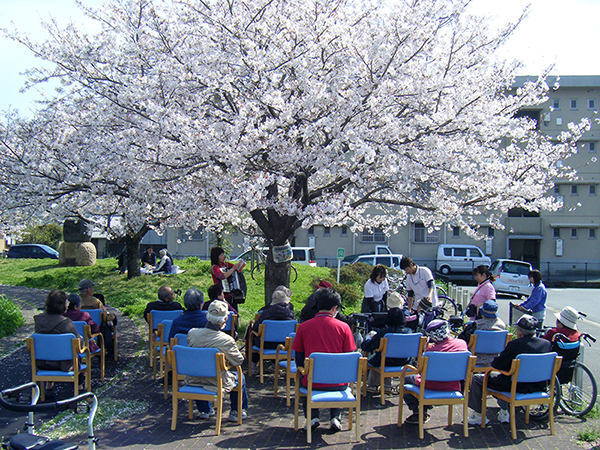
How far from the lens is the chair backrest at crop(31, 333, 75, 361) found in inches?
226

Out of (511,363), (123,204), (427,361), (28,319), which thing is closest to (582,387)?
(511,363)

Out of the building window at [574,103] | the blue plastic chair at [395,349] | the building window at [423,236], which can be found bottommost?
the blue plastic chair at [395,349]

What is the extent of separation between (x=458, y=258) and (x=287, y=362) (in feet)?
87.7

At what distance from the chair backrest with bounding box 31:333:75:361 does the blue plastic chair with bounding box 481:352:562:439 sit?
4.59m

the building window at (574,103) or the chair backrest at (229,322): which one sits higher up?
the building window at (574,103)

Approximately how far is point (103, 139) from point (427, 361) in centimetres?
613

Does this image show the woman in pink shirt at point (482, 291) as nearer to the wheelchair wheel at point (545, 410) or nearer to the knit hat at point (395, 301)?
the knit hat at point (395, 301)

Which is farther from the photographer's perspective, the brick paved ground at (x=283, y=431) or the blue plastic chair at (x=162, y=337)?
the blue plastic chair at (x=162, y=337)

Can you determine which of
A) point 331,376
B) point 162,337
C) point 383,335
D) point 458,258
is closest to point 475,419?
point 383,335

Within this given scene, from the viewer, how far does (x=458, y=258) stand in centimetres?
3084

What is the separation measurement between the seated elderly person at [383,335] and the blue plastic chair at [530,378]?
1249 millimetres

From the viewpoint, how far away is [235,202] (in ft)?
25.0

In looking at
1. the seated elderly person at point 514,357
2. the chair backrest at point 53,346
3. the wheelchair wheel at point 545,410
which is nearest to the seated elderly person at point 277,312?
the chair backrest at point 53,346

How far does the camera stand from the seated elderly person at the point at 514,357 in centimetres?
528
